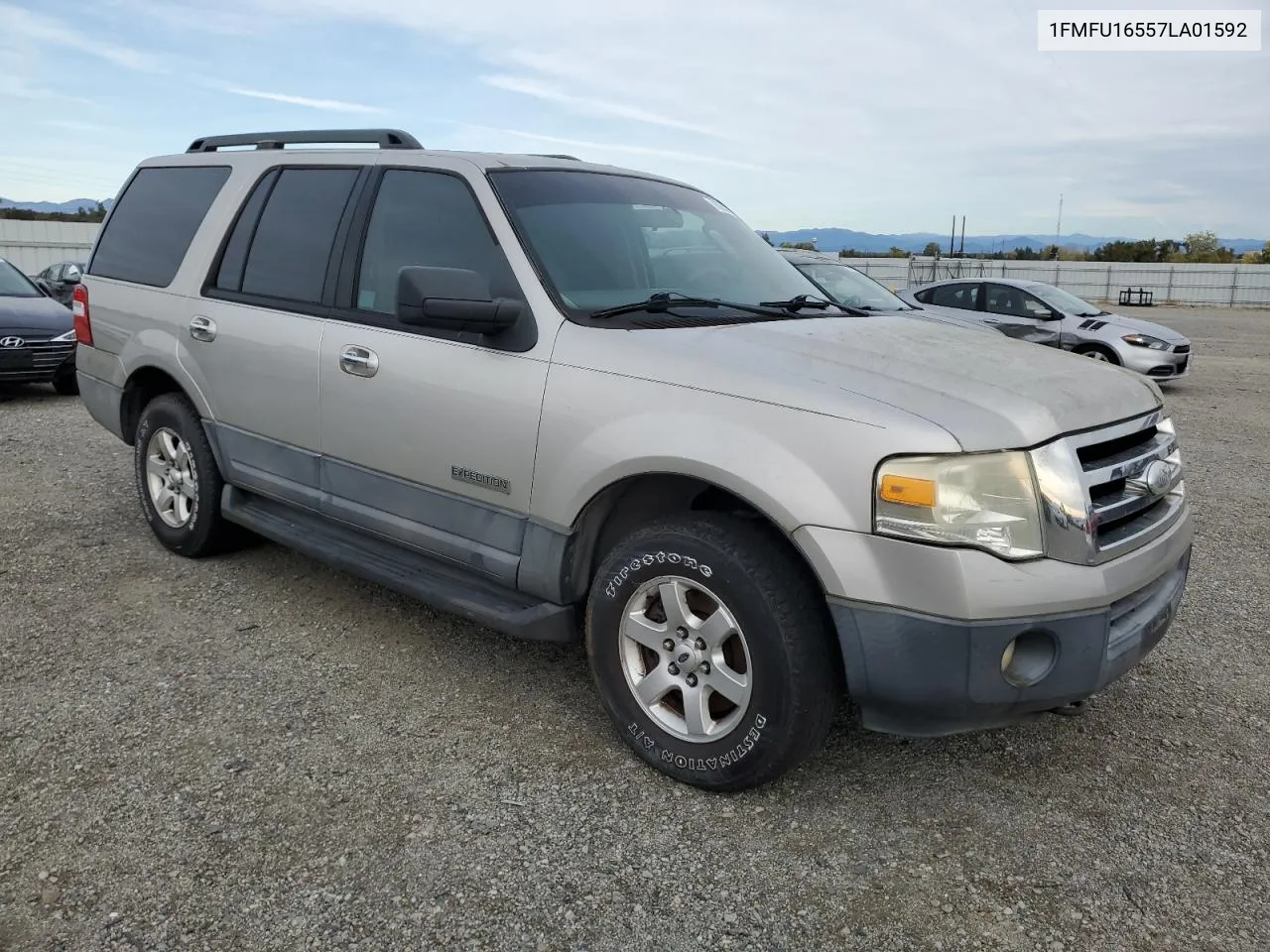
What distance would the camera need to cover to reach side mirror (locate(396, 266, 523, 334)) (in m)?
3.13

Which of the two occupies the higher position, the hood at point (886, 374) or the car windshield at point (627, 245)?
the car windshield at point (627, 245)

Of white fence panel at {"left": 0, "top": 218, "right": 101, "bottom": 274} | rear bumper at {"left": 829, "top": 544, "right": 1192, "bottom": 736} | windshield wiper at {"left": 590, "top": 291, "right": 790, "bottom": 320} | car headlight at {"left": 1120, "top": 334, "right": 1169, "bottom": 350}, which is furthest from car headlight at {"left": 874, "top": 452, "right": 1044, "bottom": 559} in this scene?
white fence panel at {"left": 0, "top": 218, "right": 101, "bottom": 274}

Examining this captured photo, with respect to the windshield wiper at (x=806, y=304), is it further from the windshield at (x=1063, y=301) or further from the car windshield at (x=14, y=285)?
the windshield at (x=1063, y=301)

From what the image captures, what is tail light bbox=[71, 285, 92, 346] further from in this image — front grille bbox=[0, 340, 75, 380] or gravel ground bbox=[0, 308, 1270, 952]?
front grille bbox=[0, 340, 75, 380]

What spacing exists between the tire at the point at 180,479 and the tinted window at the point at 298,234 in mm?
830

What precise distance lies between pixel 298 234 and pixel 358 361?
0.86 metres

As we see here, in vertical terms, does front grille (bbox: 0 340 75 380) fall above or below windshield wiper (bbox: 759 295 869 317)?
below

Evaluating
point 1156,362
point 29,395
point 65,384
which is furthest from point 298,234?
point 1156,362

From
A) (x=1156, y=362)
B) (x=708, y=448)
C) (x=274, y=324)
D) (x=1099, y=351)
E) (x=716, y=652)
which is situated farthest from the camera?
(x=1099, y=351)

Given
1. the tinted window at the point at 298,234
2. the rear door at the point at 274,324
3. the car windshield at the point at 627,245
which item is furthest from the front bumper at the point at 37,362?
the car windshield at the point at 627,245

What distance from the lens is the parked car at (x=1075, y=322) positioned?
12.7m

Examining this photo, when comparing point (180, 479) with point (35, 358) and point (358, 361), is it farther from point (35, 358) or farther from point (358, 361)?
point (35, 358)

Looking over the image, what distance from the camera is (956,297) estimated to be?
13594mm

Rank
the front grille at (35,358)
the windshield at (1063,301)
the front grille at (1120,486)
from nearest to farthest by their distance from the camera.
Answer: the front grille at (1120,486) < the front grille at (35,358) < the windshield at (1063,301)
